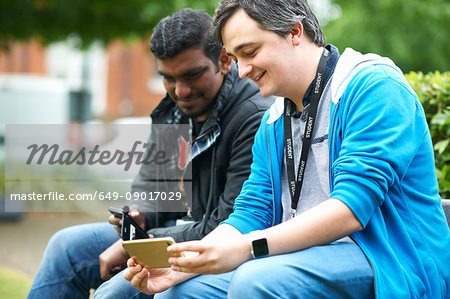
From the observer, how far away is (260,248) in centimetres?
194

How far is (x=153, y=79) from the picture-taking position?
2534cm

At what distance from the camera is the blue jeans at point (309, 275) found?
1.81 metres

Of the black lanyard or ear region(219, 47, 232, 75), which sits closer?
the black lanyard

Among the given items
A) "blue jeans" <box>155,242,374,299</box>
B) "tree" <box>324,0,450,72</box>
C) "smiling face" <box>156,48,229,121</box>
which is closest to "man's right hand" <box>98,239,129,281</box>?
"smiling face" <box>156,48,229,121</box>

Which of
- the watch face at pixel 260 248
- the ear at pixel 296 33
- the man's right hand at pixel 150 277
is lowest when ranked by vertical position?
the man's right hand at pixel 150 277

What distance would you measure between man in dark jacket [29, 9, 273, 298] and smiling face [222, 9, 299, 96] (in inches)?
25.9

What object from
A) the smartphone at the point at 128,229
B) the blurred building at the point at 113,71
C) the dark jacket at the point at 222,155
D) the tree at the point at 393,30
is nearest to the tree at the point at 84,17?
the tree at the point at 393,30

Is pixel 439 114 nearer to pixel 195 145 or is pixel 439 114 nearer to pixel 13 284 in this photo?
pixel 195 145

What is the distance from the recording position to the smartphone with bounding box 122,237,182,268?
81.7 inches

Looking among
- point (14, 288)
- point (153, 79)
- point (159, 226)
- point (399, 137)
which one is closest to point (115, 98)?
point (153, 79)

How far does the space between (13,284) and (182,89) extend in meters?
3.60

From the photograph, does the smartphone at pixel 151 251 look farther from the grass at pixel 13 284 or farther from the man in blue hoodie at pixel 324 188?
the grass at pixel 13 284

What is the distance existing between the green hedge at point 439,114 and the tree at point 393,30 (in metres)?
9.30

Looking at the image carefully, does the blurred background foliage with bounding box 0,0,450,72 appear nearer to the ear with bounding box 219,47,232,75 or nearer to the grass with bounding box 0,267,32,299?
the grass with bounding box 0,267,32,299
